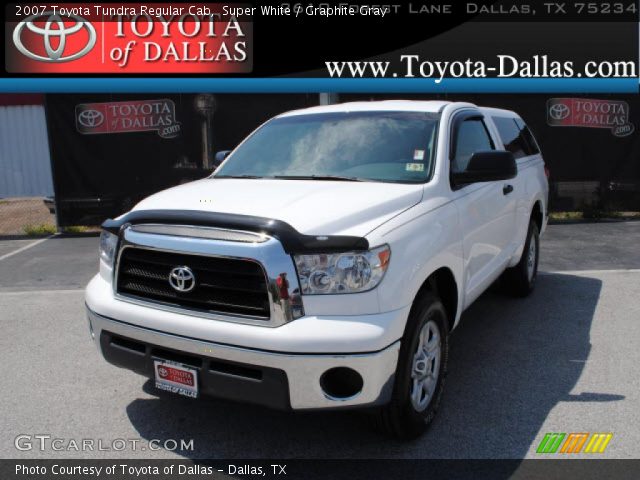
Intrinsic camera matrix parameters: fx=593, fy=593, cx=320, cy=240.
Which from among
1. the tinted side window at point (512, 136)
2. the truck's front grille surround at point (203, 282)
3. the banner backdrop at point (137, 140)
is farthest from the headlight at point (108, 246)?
the banner backdrop at point (137, 140)

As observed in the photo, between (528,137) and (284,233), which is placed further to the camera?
(528,137)

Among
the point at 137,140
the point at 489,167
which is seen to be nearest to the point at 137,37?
the point at 137,140

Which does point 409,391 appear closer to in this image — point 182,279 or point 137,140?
point 182,279

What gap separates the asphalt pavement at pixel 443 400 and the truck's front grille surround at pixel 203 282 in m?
0.62

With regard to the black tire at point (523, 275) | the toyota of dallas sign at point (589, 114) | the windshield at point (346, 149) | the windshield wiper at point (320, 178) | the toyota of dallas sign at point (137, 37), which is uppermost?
the toyota of dallas sign at point (137, 37)

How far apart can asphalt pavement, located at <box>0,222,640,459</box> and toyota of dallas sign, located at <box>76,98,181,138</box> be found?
548 cm

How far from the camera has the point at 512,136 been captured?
5.61 m

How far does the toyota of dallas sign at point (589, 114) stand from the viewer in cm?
1106

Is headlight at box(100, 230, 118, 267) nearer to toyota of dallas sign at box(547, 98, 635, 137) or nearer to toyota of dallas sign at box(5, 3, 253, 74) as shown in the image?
toyota of dallas sign at box(5, 3, 253, 74)

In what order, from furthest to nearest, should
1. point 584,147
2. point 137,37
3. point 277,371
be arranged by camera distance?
1. point 137,37
2. point 584,147
3. point 277,371

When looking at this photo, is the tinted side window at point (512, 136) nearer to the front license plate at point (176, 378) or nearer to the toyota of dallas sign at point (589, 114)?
the front license plate at point (176, 378)

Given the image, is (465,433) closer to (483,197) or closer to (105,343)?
(483,197)

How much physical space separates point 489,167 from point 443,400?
146cm

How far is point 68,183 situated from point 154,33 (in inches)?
129
